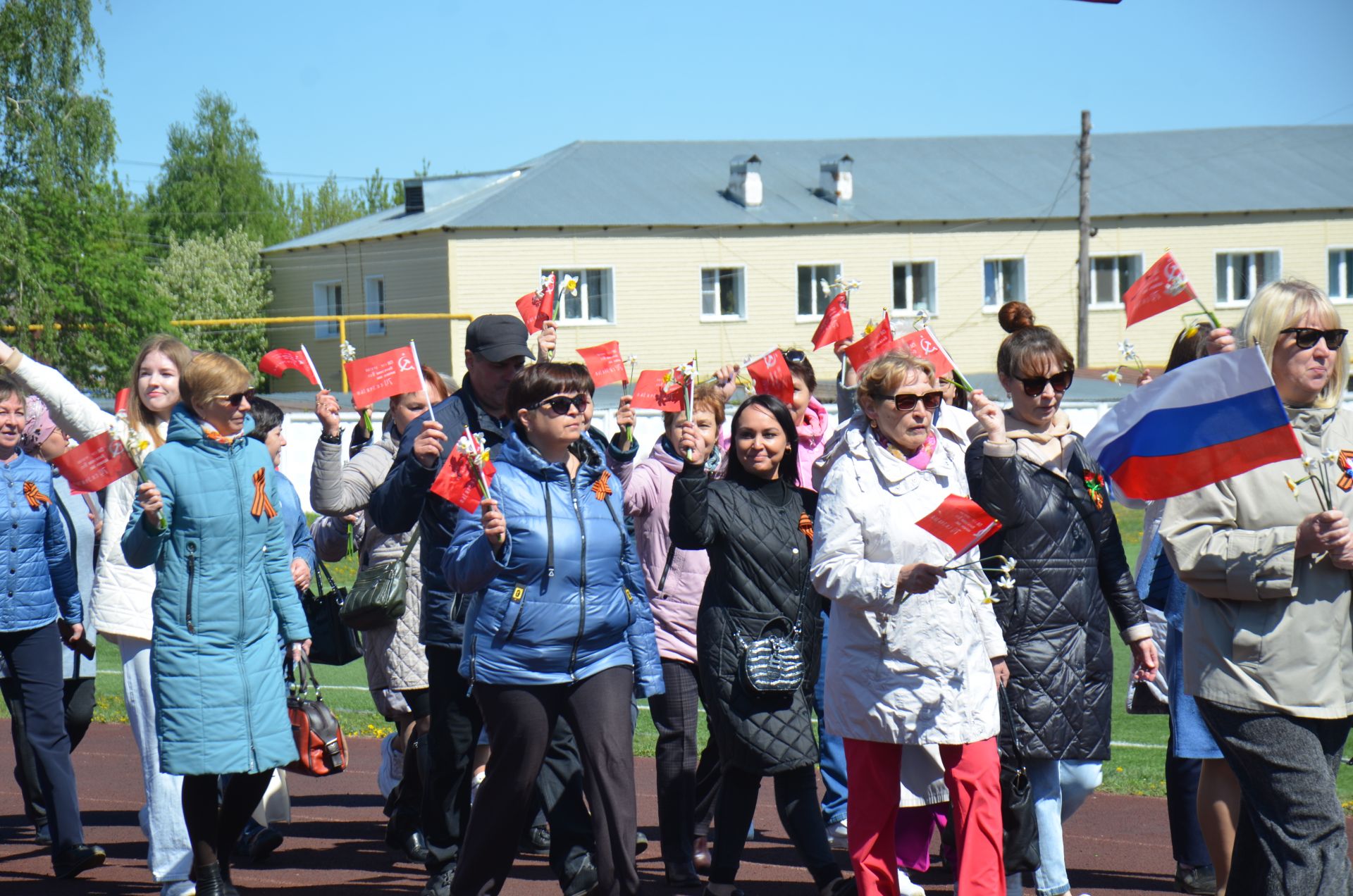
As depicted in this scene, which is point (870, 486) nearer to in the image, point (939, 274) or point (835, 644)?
point (835, 644)

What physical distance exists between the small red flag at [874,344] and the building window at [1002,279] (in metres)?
40.5

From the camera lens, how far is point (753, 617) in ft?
19.9

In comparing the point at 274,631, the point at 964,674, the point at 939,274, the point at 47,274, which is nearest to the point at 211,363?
the point at 274,631

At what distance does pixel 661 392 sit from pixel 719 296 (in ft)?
128

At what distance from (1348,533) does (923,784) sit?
7.39ft

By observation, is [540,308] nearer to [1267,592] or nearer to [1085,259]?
[1267,592]

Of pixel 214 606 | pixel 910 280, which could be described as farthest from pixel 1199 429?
pixel 910 280

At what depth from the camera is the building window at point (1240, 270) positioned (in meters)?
47.7

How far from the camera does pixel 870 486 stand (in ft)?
17.9

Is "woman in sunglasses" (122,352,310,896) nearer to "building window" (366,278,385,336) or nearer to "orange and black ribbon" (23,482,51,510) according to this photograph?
"orange and black ribbon" (23,482,51,510)

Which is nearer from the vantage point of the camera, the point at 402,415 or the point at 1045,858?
the point at 1045,858

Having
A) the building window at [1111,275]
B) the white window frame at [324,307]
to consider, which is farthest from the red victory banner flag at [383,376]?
the building window at [1111,275]

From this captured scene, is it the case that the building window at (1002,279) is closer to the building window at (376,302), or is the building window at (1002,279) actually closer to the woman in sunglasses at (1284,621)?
the building window at (376,302)

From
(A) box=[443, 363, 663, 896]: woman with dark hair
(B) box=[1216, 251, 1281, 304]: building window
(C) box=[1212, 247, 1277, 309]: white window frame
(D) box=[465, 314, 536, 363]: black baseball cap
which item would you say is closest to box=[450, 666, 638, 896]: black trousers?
(A) box=[443, 363, 663, 896]: woman with dark hair
